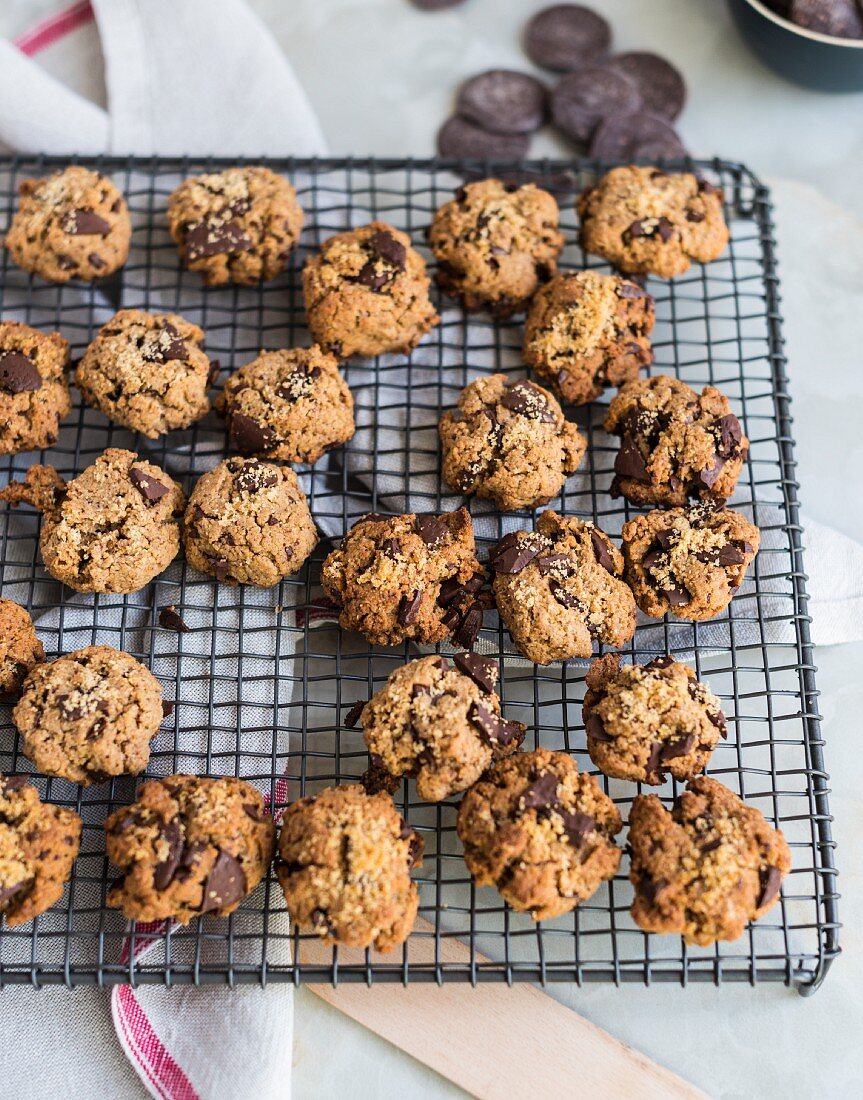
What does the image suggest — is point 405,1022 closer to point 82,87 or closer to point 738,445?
point 738,445

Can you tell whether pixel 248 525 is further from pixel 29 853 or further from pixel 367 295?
pixel 29 853

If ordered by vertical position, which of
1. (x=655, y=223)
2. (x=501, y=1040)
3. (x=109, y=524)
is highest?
(x=655, y=223)

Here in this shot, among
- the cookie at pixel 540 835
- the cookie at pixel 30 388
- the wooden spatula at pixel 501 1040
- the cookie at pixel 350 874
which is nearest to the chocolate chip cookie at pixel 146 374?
the cookie at pixel 30 388

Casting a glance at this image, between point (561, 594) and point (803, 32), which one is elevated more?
point (803, 32)

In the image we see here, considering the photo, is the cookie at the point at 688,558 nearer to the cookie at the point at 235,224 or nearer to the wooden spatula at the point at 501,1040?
the wooden spatula at the point at 501,1040

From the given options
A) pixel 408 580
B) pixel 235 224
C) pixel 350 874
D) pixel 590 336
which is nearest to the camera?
pixel 350 874

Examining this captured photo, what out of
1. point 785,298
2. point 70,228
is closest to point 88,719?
point 70,228

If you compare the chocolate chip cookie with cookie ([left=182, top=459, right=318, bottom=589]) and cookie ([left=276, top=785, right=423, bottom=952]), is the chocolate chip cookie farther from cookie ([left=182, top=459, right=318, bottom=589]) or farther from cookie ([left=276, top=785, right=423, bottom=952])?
cookie ([left=276, top=785, right=423, bottom=952])
